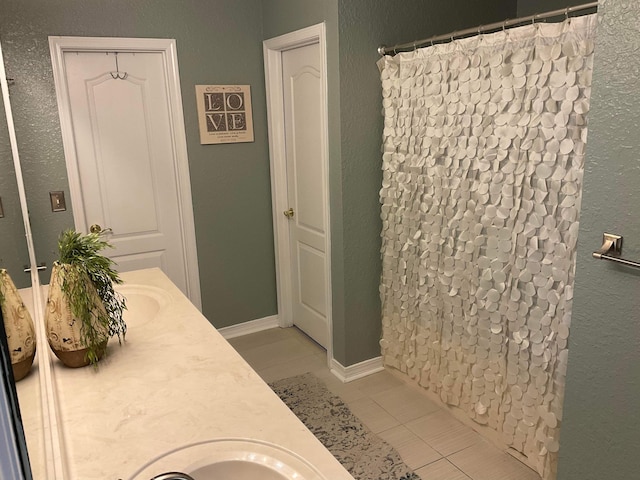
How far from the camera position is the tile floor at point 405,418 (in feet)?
7.50

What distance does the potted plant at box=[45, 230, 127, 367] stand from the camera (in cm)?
136

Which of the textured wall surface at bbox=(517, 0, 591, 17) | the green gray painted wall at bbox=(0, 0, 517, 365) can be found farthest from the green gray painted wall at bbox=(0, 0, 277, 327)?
the textured wall surface at bbox=(517, 0, 591, 17)

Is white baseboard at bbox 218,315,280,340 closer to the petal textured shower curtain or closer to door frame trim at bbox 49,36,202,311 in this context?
door frame trim at bbox 49,36,202,311

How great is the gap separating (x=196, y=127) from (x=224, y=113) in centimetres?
21

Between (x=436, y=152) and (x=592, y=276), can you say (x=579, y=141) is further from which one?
(x=436, y=152)

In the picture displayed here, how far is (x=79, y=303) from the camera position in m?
1.35

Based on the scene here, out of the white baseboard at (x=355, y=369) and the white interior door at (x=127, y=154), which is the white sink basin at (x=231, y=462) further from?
the white interior door at (x=127, y=154)

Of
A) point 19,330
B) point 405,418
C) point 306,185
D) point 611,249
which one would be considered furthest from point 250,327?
point 611,249

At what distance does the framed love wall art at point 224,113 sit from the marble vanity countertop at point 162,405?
1875 mm

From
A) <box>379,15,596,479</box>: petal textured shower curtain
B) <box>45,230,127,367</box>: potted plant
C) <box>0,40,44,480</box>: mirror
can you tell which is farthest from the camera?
<box>379,15,596,479</box>: petal textured shower curtain

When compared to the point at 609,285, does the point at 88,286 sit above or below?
above

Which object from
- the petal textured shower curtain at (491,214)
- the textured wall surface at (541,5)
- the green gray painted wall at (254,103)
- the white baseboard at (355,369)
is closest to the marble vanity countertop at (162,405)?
the petal textured shower curtain at (491,214)

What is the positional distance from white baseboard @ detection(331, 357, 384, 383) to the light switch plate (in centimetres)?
188

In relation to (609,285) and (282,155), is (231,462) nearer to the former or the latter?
(609,285)
